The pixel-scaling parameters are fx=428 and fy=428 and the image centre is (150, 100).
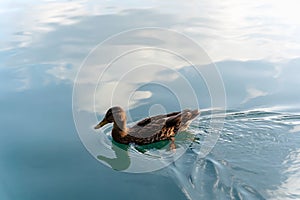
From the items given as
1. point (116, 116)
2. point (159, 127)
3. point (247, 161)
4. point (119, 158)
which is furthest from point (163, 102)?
point (247, 161)

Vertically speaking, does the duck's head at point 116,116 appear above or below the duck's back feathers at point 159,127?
above

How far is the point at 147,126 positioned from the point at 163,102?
0.78 meters

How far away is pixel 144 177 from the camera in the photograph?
4340 mm

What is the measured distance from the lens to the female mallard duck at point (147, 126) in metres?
5.13

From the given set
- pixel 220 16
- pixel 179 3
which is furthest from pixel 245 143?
pixel 179 3

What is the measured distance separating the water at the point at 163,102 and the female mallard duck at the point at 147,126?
216 millimetres

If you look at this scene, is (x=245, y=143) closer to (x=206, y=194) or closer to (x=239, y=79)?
(x=206, y=194)

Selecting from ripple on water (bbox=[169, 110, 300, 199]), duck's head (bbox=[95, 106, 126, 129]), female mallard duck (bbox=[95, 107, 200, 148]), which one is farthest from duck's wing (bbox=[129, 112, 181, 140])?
ripple on water (bbox=[169, 110, 300, 199])

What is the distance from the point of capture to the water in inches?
166

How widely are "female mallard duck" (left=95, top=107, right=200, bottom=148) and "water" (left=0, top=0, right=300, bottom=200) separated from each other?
0.22 m

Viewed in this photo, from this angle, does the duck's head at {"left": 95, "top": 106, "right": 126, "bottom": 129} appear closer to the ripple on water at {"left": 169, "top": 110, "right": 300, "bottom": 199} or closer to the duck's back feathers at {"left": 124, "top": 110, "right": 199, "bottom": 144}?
the duck's back feathers at {"left": 124, "top": 110, "right": 199, "bottom": 144}

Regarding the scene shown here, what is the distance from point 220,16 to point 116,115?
5014 millimetres

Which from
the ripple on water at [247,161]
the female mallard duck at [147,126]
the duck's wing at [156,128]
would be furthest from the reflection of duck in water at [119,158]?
the ripple on water at [247,161]

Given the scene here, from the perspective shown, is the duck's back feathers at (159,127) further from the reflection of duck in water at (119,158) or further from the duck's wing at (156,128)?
the reflection of duck in water at (119,158)
